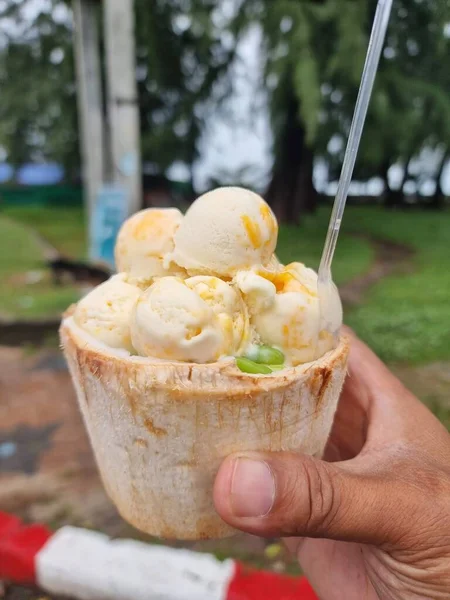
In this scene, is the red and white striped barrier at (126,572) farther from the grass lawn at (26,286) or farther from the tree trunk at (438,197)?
the tree trunk at (438,197)

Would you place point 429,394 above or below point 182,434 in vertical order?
below

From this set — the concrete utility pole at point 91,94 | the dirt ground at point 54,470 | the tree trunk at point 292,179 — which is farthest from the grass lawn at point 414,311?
the concrete utility pole at point 91,94

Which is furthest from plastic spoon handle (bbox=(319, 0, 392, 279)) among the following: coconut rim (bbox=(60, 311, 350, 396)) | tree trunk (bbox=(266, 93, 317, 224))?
tree trunk (bbox=(266, 93, 317, 224))

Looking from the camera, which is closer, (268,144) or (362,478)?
(362,478)

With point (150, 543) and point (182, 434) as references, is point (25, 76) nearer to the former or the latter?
point (150, 543)

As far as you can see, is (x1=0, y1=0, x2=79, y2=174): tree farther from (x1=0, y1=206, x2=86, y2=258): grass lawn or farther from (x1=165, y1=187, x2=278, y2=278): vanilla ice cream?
(x1=165, y1=187, x2=278, y2=278): vanilla ice cream

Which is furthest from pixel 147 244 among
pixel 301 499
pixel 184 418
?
pixel 301 499

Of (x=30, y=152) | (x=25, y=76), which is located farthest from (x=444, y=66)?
(x=30, y=152)
